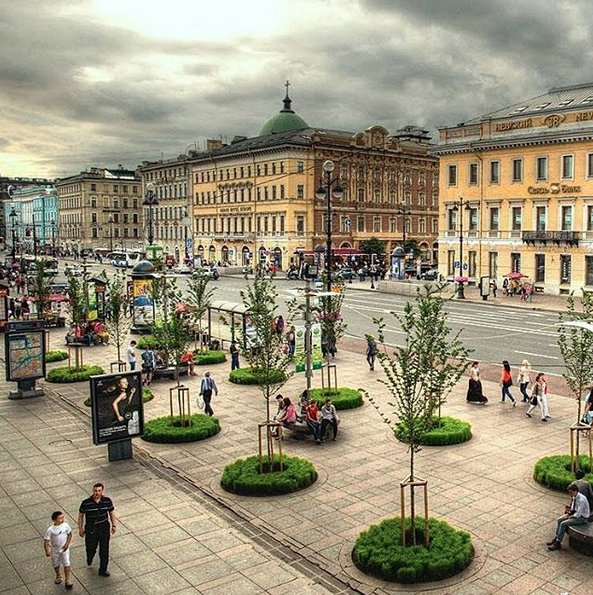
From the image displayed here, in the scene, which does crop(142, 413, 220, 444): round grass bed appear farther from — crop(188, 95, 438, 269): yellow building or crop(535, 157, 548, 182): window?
crop(188, 95, 438, 269): yellow building

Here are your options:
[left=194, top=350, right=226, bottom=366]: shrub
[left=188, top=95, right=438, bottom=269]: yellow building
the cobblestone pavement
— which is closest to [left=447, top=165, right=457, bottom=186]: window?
[left=188, top=95, right=438, bottom=269]: yellow building

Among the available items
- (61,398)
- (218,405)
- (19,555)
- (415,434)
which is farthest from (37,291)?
(415,434)

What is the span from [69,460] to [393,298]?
42240mm

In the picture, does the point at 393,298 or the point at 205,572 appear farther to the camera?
the point at 393,298

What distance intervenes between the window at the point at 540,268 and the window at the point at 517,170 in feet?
22.1

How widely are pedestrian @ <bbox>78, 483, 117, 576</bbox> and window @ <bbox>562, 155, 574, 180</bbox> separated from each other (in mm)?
51867

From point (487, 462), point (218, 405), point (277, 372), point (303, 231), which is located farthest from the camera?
point (303, 231)

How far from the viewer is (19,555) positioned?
1200 centimetres

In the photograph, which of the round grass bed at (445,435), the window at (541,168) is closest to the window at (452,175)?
the window at (541,168)

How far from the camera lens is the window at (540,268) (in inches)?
2284

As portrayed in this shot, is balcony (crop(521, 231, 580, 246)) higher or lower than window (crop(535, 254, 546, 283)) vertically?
higher

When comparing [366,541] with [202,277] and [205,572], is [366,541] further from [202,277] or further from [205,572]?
[202,277]

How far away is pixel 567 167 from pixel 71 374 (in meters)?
43.4

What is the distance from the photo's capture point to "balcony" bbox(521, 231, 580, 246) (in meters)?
54.8
